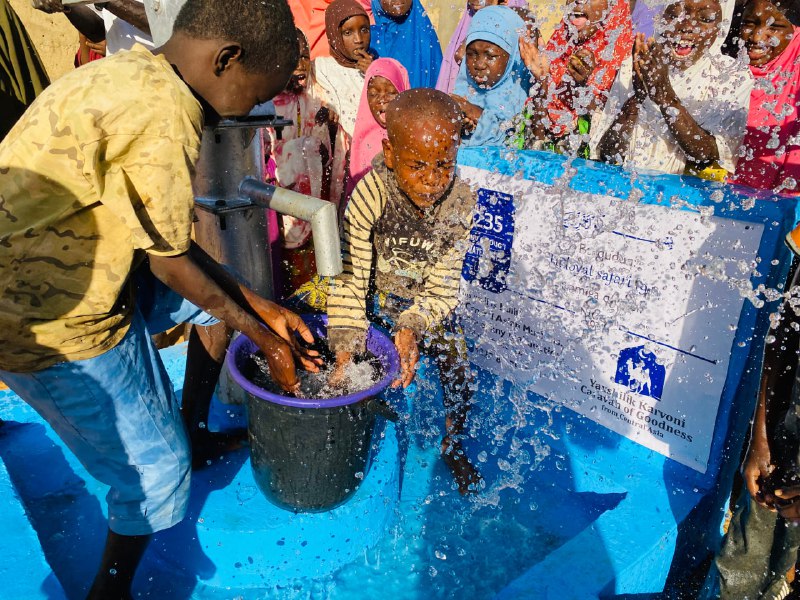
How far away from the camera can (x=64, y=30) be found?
18.4 ft

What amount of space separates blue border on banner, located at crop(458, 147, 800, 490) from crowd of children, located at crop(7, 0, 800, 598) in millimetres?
249

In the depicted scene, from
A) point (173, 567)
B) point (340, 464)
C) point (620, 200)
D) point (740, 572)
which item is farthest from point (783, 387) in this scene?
point (173, 567)

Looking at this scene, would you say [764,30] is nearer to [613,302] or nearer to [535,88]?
Answer: [535,88]

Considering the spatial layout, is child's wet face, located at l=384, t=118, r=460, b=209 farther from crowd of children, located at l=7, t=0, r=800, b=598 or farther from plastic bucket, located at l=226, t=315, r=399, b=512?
plastic bucket, located at l=226, t=315, r=399, b=512

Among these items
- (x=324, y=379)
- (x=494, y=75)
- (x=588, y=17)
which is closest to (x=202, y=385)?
(x=324, y=379)

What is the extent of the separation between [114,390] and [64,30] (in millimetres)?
5798

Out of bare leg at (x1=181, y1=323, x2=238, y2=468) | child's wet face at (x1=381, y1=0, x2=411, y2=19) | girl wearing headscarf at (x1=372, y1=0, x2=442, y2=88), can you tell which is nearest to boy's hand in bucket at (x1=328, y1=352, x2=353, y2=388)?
bare leg at (x1=181, y1=323, x2=238, y2=468)

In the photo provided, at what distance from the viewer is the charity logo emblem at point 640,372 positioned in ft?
Answer: 7.44

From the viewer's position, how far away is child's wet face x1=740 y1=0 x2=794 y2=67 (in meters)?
2.85

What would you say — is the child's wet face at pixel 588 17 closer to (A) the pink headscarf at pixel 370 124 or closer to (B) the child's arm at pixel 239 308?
(A) the pink headscarf at pixel 370 124

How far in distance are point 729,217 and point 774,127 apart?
1294mm

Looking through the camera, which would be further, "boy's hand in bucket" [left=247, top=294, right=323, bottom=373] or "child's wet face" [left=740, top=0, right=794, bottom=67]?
"child's wet face" [left=740, top=0, right=794, bottom=67]

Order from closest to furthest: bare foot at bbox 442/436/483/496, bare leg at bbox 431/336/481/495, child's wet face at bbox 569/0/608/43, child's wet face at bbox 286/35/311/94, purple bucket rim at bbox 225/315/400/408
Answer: purple bucket rim at bbox 225/315/400/408 → bare foot at bbox 442/436/483/496 → bare leg at bbox 431/336/481/495 → child's wet face at bbox 569/0/608/43 → child's wet face at bbox 286/35/311/94

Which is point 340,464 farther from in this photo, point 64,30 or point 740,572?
point 64,30
